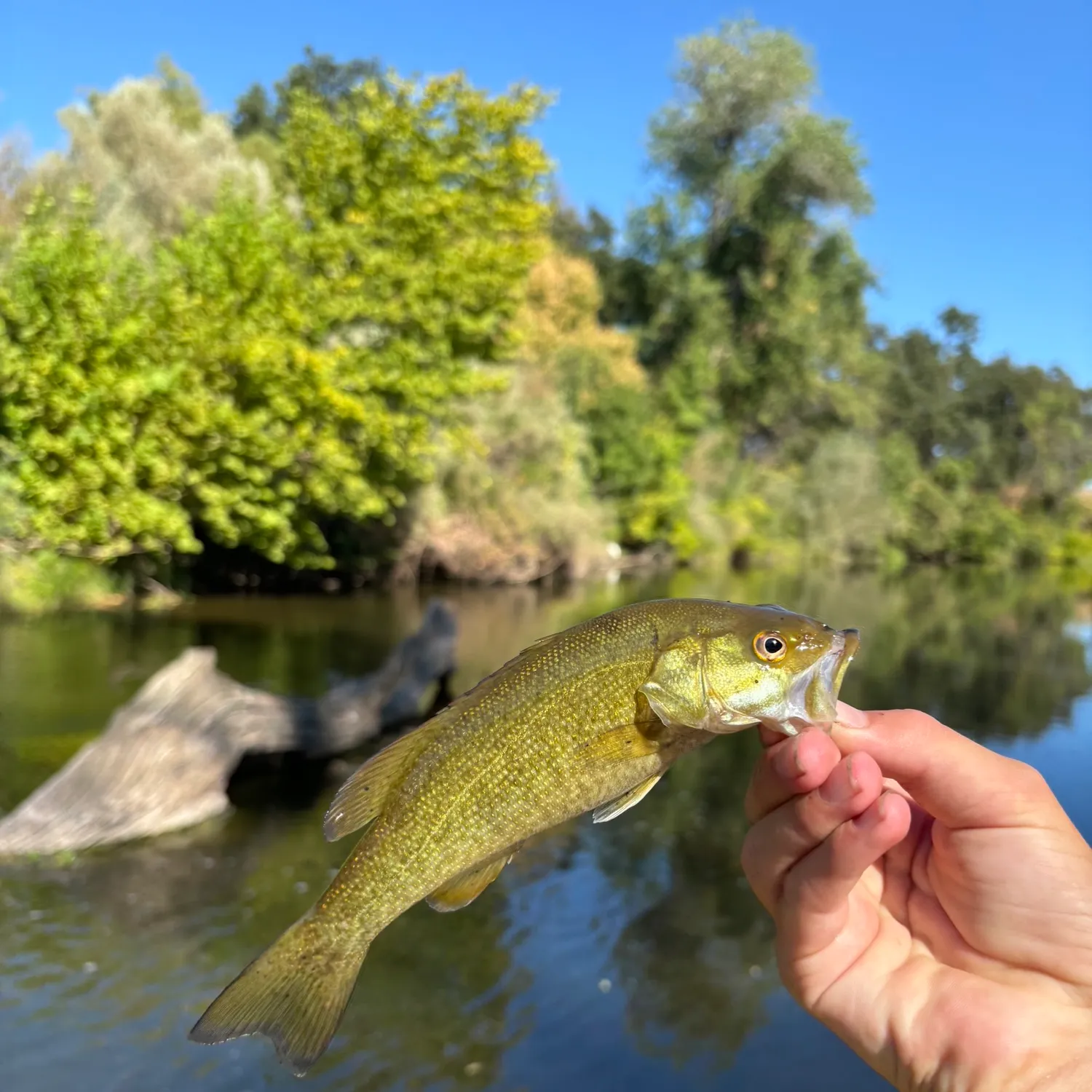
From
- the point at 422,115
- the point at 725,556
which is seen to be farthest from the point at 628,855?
the point at 725,556

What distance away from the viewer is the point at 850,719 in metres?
2.41

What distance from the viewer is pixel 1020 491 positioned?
78375mm

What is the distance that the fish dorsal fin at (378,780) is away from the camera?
2.51m

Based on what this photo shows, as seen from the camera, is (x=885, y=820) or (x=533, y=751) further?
(x=533, y=751)

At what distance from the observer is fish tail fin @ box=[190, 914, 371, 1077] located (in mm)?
2264

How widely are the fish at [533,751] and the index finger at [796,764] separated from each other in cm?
7

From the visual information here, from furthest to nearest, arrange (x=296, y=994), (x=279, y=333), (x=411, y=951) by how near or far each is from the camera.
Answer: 1. (x=279, y=333)
2. (x=411, y=951)
3. (x=296, y=994)

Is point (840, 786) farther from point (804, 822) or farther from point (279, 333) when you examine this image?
point (279, 333)

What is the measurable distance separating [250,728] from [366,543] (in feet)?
71.7

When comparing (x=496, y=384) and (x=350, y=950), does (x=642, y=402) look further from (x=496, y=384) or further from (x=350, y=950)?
(x=350, y=950)

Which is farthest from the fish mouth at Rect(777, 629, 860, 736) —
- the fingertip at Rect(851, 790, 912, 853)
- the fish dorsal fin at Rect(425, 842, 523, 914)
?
the fish dorsal fin at Rect(425, 842, 523, 914)

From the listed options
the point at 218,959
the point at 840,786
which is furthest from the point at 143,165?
the point at 840,786

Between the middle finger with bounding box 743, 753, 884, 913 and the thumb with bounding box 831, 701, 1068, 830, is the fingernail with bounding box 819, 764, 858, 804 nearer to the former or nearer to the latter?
the middle finger with bounding box 743, 753, 884, 913

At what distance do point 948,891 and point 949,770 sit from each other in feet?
1.76
